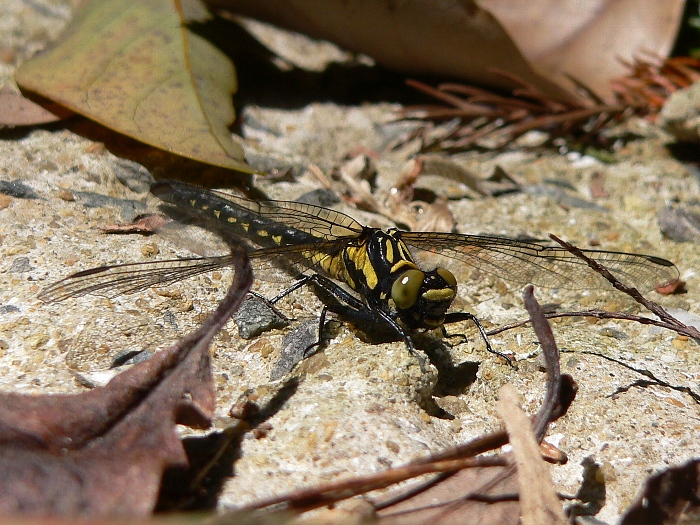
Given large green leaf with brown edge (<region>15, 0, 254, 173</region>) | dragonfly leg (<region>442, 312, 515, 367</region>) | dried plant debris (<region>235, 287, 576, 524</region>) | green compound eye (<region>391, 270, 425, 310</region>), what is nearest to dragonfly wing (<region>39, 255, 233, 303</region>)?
large green leaf with brown edge (<region>15, 0, 254, 173</region>)

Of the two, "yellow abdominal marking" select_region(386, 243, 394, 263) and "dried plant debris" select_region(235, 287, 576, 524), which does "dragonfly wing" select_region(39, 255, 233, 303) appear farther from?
"dried plant debris" select_region(235, 287, 576, 524)

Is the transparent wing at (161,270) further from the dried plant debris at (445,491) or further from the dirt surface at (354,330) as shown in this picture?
the dried plant debris at (445,491)

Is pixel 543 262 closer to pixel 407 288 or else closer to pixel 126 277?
pixel 407 288

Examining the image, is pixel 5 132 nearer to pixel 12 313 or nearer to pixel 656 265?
pixel 12 313

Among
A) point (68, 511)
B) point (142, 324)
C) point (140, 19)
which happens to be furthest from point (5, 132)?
point (68, 511)

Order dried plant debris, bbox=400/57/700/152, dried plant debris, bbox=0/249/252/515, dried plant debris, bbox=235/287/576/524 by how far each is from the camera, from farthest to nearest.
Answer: dried plant debris, bbox=400/57/700/152 → dried plant debris, bbox=235/287/576/524 → dried plant debris, bbox=0/249/252/515

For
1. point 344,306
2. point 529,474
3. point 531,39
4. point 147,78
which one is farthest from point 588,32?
point 529,474
